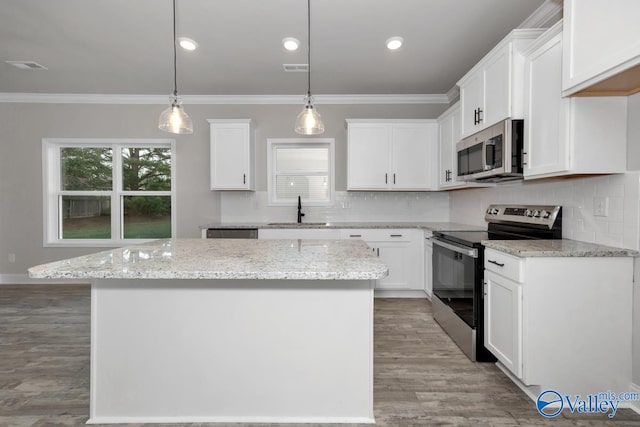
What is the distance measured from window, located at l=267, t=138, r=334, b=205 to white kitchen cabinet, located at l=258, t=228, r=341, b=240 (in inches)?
30.6

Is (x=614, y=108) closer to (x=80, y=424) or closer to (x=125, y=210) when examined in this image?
(x=80, y=424)

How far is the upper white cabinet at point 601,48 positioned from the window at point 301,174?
3089 mm

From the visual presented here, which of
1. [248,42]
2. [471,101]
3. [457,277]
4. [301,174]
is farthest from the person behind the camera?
[301,174]

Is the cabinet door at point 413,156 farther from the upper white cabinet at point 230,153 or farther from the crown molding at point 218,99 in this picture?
the upper white cabinet at point 230,153

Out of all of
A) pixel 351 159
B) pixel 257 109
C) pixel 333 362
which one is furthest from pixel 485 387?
pixel 257 109

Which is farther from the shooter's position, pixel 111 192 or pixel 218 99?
pixel 111 192

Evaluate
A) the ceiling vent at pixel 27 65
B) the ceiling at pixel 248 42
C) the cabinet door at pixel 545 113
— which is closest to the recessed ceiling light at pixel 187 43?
the ceiling at pixel 248 42

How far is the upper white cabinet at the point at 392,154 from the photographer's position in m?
4.21

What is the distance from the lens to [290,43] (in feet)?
10.0

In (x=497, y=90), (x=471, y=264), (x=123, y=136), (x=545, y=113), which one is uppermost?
A: (x=123, y=136)

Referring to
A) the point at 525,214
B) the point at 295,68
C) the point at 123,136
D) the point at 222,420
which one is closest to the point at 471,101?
the point at 525,214

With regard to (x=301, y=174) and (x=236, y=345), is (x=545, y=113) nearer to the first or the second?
(x=236, y=345)

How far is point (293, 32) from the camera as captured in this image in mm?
2904

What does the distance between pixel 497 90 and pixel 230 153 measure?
3.01 meters
